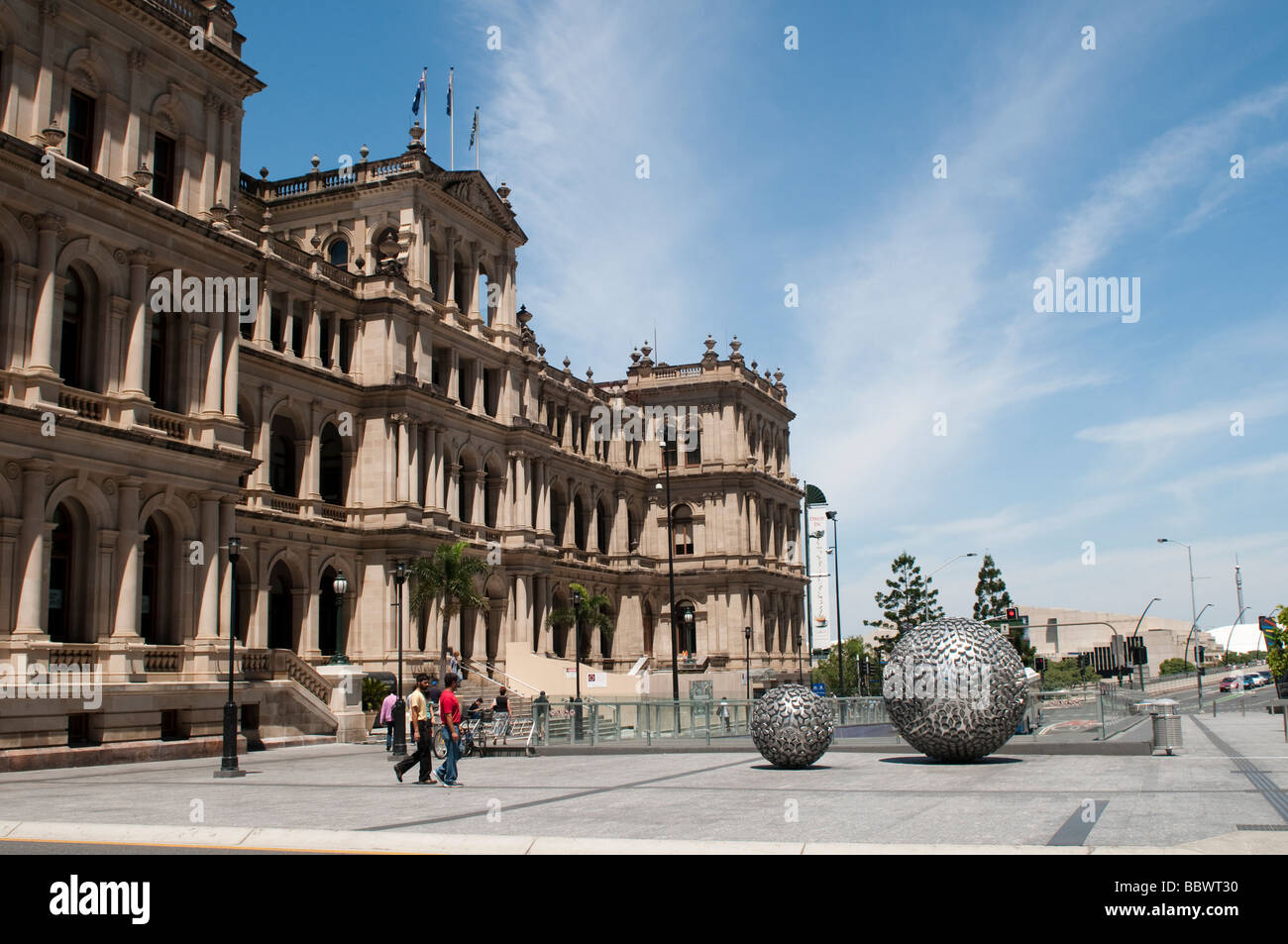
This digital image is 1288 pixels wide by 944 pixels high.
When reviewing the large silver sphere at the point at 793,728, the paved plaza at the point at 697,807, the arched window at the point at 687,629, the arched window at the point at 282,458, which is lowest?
the paved plaza at the point at 697,807

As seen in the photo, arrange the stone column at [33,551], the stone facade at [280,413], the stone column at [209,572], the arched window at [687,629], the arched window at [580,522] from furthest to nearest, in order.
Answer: the arched window at [687,629]
the arched window at [580,522]
the stone column at [209,572]
the stone facade at [280,413]
the stone column at [33,551]

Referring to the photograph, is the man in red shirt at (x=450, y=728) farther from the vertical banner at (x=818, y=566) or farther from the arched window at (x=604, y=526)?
the vertical banner at (x=818, y=566)

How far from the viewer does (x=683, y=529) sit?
78625 mm

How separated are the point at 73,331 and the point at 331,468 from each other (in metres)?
19.6

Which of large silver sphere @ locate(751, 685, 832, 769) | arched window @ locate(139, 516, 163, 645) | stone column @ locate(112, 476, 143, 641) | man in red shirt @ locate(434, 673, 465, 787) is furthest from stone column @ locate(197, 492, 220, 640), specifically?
large silver sphere @ locate(751, 685, 832, 769)

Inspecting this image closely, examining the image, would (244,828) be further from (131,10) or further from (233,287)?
(131,10)

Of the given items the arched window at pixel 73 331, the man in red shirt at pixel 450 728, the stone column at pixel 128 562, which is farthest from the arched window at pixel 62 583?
the man in red shirt at pixel 450 728

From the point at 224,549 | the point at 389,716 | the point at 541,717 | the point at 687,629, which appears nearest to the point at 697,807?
the point at 541,717

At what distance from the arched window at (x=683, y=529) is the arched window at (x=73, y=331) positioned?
174ft

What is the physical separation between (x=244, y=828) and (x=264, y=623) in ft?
94.1

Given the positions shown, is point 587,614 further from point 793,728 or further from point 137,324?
point 793,728

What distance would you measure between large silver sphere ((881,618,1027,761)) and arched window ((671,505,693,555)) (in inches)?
2294

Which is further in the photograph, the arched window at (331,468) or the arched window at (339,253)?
the arched window at (339,253)

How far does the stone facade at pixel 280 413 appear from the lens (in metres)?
26.7
